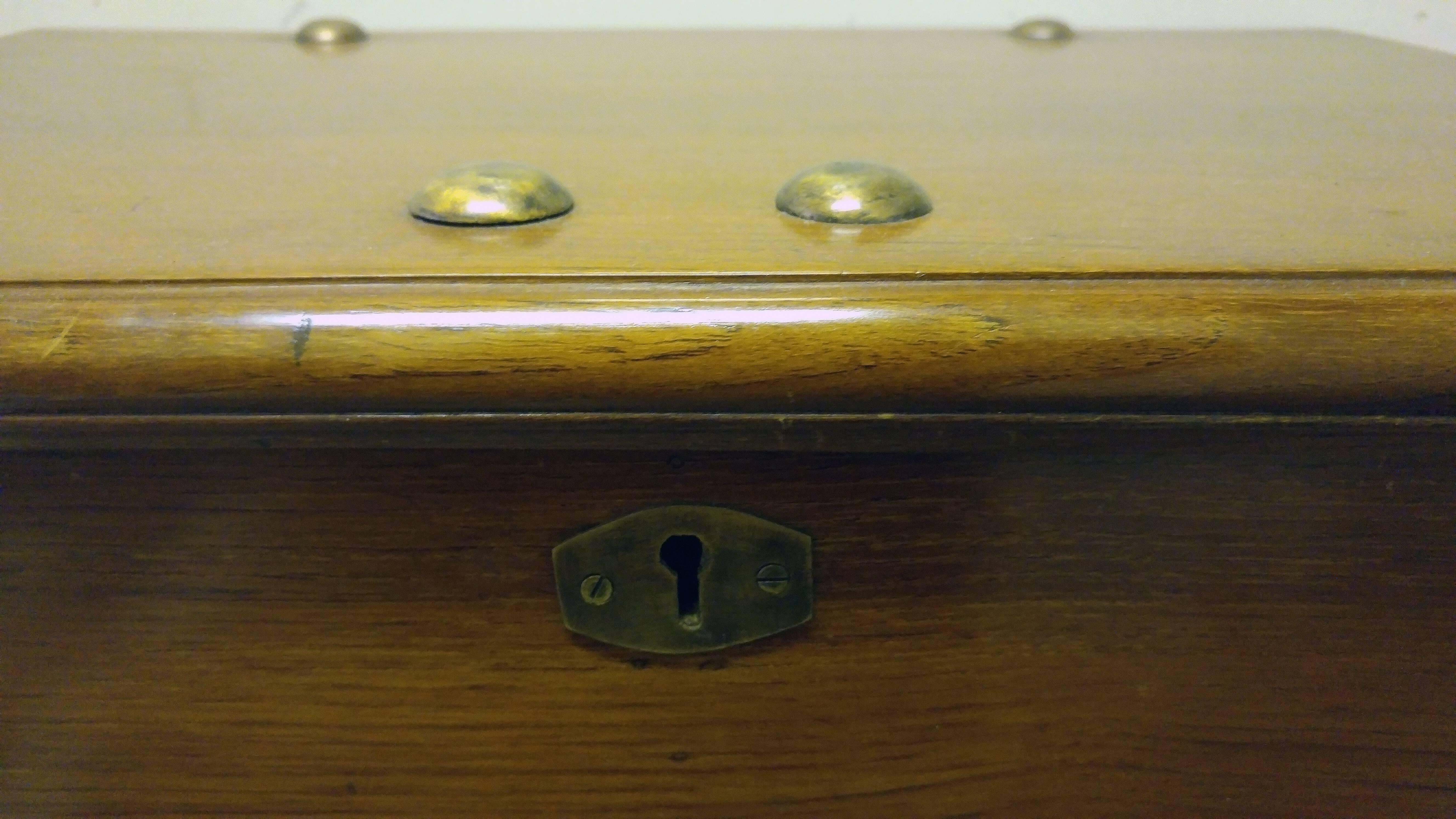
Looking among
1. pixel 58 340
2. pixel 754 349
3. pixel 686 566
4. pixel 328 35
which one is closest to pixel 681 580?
pixel 686 566

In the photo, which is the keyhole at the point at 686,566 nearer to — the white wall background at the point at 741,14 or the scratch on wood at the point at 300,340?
the scratch on wood at the point at 300,340

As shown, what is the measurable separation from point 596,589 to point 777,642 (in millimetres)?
70

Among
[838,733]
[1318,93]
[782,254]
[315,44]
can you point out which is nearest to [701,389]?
[782,254]

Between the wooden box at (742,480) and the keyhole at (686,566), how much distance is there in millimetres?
18

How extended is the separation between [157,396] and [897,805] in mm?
302

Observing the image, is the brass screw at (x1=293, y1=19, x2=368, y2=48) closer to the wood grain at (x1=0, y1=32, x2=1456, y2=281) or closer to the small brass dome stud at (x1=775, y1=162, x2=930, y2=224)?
the wood grain at (x1=0, y1=32, x2=1456, y2=281)

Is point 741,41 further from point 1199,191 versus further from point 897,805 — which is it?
point 897,805

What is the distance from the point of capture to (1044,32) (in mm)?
792

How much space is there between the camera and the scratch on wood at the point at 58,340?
290mm

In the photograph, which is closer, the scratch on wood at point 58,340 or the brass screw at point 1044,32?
the scratch on wood at point 58,340

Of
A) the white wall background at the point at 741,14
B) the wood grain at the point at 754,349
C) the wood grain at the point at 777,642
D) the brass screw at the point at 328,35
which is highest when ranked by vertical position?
the white wall background at the point at 741,14

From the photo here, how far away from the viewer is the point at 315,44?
0.76 metres

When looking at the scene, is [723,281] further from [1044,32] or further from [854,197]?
[1044,32]

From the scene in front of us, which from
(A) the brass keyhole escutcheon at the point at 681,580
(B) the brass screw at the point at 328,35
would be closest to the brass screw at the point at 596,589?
(A) the brass keyhole escutcheon at the point at 681,580
